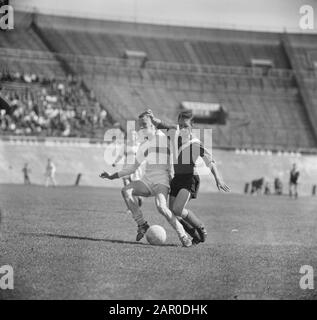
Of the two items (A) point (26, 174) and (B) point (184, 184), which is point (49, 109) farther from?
(B) point (184, 184)

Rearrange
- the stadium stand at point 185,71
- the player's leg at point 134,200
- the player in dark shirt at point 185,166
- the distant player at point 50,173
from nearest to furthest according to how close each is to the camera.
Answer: the player in dark shirt at point 185,166 < the player's leg at point 134,200 < the distant player at point 50,173 < the stadium stand at point 185,71

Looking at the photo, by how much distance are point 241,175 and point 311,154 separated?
21.0 ft

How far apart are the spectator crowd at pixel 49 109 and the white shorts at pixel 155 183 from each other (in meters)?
32.1

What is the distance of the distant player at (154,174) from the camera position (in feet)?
45.5

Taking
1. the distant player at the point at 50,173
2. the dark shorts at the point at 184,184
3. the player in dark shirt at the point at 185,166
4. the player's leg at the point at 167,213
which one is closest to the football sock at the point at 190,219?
the player in dark shirt at the point at 185,166

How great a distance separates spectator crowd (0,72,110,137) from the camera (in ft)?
153

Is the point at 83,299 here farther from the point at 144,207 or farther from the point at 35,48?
the point at 35,48

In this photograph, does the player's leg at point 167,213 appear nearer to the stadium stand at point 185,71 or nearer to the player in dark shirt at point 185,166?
the player in dark shirt at point 185,166

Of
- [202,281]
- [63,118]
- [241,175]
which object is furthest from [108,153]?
[202,281]

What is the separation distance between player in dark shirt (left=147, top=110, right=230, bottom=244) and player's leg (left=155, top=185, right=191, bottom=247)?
119 millimetres

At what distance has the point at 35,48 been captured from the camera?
56594mm

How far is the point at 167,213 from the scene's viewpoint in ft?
45.3

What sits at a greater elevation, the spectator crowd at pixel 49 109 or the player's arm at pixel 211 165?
the spectator crowd at pixel 49 109

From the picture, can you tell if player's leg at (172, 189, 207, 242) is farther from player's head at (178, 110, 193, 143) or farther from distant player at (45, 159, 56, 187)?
distant player at (45, 159, 56, 187)
